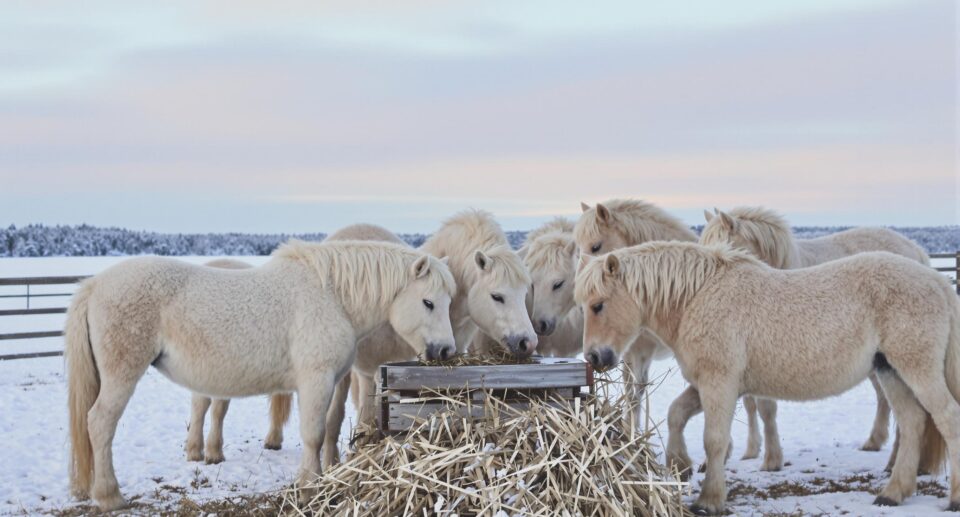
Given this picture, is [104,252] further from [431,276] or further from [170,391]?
[431,276]

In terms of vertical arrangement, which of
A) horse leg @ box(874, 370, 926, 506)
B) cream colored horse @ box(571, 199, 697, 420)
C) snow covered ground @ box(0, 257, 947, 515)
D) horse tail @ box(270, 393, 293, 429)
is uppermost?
cream colored horse @ box(571, 199, 697, 420)

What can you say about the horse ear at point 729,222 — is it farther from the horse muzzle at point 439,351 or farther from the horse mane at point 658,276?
the horse muzzle at point 439,351

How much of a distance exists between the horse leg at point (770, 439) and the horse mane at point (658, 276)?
6.00 feet

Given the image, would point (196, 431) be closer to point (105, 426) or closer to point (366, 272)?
point (105, 426)

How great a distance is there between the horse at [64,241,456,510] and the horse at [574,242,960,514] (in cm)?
126

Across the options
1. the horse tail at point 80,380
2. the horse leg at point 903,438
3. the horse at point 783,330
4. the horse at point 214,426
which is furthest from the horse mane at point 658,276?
the horse tail at point 80,380

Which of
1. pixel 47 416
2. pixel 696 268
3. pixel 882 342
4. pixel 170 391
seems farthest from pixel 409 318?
pixel 170 391

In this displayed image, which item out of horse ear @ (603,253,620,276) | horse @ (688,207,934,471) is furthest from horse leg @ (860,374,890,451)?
horse ear @ (603,253,620,276)

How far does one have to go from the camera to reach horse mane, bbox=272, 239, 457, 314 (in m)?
5.72

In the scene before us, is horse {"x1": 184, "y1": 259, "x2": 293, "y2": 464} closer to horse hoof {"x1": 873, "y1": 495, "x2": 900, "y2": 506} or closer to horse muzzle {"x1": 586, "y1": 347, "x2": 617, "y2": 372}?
horse muzzle {"x1": 586, "y1": 347, "x2": 617, "y2": 372}

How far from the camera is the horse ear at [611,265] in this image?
544 cm

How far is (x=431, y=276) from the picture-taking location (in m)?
5.73

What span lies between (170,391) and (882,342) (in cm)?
969

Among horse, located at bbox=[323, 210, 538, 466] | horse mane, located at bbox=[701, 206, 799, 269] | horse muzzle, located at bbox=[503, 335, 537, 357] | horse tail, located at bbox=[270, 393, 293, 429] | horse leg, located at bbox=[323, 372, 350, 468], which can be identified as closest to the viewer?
horse muzzle, located at bbox=[503, 335, 537, 357]
